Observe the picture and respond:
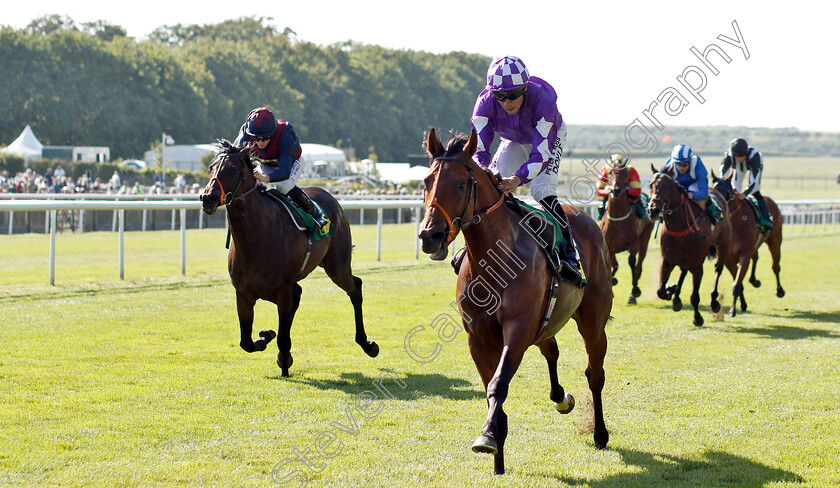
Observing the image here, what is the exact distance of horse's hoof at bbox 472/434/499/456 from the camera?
12.2ft

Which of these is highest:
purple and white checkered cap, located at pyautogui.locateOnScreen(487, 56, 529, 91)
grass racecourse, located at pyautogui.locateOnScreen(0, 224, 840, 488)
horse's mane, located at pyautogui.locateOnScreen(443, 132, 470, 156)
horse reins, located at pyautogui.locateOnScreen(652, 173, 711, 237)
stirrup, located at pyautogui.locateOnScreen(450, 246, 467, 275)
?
purple and white checkered cap, located at pyautogui.locateOnScreen(487, 56, 529, 91)

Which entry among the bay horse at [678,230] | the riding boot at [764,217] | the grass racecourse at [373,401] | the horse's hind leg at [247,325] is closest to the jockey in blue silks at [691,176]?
the bay horse at [678,230]

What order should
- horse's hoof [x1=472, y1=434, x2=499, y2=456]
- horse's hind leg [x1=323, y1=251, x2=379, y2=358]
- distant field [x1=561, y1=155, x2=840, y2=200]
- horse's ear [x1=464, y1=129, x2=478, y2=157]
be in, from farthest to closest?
distant field [x1=561, y1=155, x2=840, y2=200] < horse's hind leg [x1=323, y1=251, x2=379, y2=358] < horse's ear [x1=464, y1=129, x2=478, y2=157] < horse's hoof [x1=472, y1=434, x2=499, y2=456]

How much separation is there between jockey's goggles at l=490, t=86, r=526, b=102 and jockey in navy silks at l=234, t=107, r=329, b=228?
2.54 m

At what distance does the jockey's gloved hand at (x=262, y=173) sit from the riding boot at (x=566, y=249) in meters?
2.58

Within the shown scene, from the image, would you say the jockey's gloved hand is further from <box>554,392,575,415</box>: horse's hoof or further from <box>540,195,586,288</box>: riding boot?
<box>554,392,575,415</box>: horse's hoof

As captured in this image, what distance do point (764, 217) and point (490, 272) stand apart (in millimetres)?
8652

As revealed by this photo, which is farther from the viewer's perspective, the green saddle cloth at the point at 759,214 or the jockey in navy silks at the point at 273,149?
the green saddle cloth at the point at 759,214

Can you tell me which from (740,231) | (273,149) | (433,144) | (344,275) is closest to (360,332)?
(344,275)

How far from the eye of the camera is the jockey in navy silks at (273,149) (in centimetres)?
677

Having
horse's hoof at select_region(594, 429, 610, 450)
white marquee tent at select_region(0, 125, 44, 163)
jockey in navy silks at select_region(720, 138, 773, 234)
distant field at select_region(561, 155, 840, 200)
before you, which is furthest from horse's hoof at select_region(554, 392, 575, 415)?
white marquee tent at select_region(0, 125, 44, 163)

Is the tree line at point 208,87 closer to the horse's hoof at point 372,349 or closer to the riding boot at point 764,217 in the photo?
the riding boot at point 764,217

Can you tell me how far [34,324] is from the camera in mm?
8289

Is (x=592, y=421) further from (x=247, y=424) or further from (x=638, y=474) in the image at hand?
(x=247, y=424)
